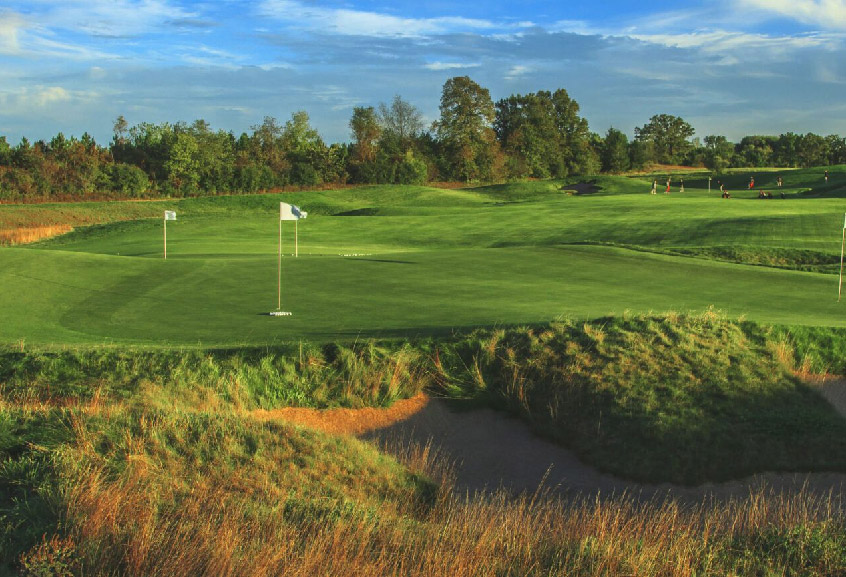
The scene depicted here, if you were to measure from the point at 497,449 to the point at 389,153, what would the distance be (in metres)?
77.4

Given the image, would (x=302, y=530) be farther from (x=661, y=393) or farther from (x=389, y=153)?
(x=389, y=153)

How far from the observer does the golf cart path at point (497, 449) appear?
9.06 m

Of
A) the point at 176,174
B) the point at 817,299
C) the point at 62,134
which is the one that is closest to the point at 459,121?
the point at 176,174

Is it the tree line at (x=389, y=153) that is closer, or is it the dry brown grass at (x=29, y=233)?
A: the dry brown grass at (x=29, y=233)

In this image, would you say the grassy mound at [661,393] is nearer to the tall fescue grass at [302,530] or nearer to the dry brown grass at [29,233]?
the tall fescue grass at [302,530]

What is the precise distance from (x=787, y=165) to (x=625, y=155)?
2631 cm

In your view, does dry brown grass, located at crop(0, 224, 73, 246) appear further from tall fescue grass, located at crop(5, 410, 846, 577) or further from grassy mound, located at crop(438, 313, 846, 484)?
tall fescue grass, located at crop(5, 410, 846, 577)

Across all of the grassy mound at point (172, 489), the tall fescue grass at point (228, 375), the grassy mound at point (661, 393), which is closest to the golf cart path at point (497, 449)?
the grassy mound at point (661, 393)

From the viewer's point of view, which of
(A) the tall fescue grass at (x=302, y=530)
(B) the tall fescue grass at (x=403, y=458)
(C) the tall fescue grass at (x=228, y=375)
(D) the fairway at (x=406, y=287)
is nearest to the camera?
(A) the tall fescue grass at (x=302, y=530)

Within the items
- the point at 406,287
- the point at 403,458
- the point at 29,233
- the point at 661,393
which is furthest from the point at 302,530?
the point at 29,233

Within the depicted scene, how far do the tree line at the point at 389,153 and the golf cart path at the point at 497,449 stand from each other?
5567 cm

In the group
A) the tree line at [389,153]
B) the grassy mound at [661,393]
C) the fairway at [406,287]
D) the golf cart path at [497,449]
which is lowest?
the golf cart path at [497,449]

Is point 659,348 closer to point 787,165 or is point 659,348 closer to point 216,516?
point 216,516

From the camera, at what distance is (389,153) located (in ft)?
281
